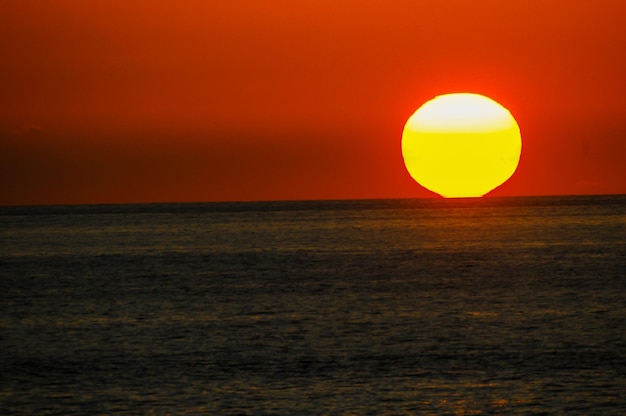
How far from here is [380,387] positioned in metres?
17.5

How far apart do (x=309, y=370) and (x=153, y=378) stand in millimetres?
2682

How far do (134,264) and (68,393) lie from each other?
43.2 metres

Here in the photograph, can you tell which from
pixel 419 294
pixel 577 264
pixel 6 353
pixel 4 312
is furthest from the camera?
pixel 577 264

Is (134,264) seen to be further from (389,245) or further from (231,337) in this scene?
(231,337)

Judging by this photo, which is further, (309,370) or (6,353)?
(6,353)

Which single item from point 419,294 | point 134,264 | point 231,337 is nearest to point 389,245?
point 134,264

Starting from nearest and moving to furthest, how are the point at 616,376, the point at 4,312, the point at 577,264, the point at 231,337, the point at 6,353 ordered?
the point at 616,376 → the point at 6,353 → the point at 231,337 → the point at 4,312 → the point at 577,264

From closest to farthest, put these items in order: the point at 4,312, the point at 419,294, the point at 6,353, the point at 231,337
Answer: the point at 6,353 < the point at 231,337 < the point at 4,312 < the point at 419,294

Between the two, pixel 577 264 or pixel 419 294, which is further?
pixel 577 264

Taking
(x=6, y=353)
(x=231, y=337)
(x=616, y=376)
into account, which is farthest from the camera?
(x=231, y=337)

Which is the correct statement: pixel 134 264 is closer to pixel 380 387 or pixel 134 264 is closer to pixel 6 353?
pixel 6 353

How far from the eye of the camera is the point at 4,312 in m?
31.8

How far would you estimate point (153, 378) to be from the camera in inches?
733

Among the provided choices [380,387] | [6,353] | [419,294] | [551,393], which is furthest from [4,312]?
[551,393]
